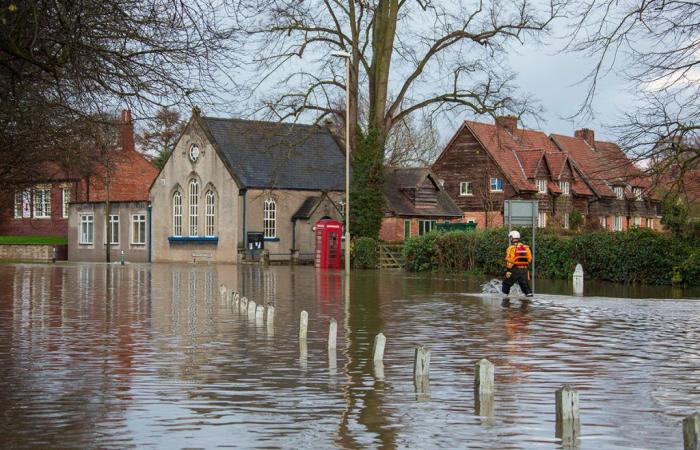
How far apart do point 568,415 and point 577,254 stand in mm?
31234

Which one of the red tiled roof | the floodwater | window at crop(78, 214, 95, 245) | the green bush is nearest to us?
the floodwater

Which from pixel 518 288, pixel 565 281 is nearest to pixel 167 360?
pixel 518 288

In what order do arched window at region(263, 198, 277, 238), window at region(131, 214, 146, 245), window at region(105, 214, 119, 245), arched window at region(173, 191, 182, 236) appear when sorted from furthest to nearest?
window at region(105, 214, 119, 245) → window at region(131, 214, 146, 245) → arched window at region(173, 191, 182, 236) → arched window at region(263, 198, 277, 238)

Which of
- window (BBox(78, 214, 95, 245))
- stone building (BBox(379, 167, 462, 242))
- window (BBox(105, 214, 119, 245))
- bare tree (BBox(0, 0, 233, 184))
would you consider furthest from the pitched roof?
bare tree (BBox(0, 0, 233, 184))

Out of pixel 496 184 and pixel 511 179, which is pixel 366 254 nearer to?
pixel 511 179

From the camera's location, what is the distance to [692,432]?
7.39 m

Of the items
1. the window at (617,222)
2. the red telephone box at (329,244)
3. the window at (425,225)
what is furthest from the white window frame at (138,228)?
the window at (617,222)

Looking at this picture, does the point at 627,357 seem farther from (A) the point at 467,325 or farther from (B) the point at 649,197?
(B) the point at 649,197

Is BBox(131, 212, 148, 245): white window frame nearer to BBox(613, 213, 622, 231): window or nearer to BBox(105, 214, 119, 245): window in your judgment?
BBox(105, 214, 119, 245): window

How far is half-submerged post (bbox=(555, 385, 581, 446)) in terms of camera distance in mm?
9391

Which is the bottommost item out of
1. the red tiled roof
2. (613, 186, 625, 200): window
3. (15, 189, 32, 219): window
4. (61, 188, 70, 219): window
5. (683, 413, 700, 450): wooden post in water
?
(683, 413, 700, 450): wooden post in water

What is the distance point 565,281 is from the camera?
3981 centimetres

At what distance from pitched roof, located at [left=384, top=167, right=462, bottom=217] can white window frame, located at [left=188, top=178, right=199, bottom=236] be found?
10.7 metres

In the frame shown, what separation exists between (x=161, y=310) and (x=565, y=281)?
19924 mm
